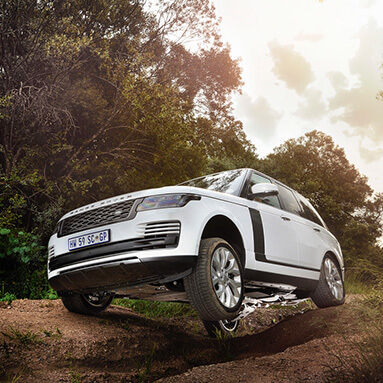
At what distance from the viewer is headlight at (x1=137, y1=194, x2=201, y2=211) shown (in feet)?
13.7

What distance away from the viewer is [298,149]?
33.0 meters

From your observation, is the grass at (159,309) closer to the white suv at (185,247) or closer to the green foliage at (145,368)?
the white suv at (185,247)

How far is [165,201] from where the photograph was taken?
423 cm

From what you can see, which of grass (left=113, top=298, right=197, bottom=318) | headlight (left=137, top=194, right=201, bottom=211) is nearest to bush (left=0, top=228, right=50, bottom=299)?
grass (left=113, top=298, right=197, bottom=318)

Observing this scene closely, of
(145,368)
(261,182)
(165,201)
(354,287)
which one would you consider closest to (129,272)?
(165,201)

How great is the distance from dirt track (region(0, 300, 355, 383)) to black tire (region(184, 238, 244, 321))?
52 cm

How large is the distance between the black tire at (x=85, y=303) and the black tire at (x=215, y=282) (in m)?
2.03

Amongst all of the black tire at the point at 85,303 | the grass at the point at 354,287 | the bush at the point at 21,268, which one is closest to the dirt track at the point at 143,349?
the black tire at the point at 85,303

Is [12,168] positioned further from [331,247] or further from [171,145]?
[331,247]

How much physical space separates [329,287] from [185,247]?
366 cm

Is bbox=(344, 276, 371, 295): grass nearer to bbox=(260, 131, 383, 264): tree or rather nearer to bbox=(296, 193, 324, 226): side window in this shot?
bbox=(296, 193, 324, 226): side window

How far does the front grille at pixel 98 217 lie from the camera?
A: 4.30 m

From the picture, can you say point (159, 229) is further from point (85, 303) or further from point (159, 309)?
point (159, 309)

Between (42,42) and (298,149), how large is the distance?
80.3 ft
